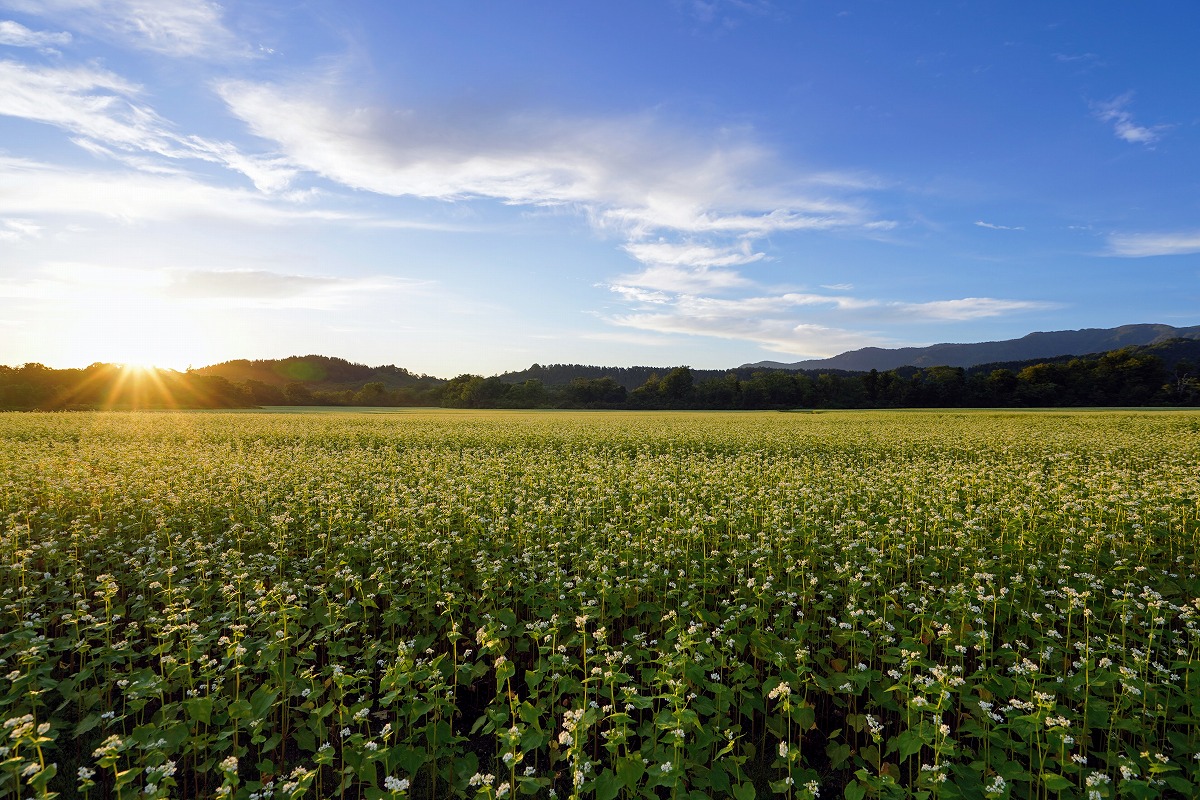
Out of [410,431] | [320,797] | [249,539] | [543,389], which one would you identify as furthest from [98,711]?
[543,389]

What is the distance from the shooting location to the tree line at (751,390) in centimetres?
9182

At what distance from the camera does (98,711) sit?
20.5ft

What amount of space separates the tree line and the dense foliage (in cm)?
9138

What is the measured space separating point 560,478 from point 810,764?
11640 millimetres

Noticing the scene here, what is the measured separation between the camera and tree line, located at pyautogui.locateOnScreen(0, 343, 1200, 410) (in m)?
91.8

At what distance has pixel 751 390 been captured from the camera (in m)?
114

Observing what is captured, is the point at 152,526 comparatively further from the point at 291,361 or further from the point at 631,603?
the point at 291,361

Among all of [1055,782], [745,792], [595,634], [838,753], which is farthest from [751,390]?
[745,792]

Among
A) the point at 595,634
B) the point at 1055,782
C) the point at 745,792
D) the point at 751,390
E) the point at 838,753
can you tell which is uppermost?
the point at 751,390

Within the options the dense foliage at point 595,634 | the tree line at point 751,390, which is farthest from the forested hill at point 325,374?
the dense foliage at point 595,634

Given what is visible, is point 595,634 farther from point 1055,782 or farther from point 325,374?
point 325,374

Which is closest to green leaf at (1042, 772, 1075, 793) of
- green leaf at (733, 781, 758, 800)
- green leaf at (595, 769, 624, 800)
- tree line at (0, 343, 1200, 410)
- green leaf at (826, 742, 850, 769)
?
green leaf at (826, 742, 850, 769)

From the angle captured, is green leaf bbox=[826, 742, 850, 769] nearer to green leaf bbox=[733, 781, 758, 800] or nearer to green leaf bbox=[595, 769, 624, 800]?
green leaf bbox=[733, 781, 758, 800]

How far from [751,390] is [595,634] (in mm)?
113374
